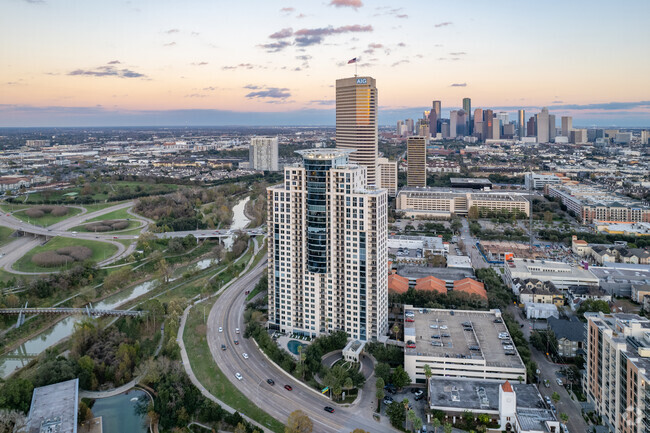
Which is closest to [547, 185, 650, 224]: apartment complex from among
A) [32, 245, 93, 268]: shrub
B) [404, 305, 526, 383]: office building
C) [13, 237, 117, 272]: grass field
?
[404, 305, 526, 383]: office building

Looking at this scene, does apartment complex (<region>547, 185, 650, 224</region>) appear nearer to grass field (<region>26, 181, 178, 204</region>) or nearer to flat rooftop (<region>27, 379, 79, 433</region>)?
flat rooftop (<region>27, 379, 79, 433</region>)

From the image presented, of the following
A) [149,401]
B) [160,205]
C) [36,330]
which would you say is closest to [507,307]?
[149,401]

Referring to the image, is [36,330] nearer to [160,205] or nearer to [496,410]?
[496,410]

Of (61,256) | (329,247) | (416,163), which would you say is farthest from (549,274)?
(416,163)

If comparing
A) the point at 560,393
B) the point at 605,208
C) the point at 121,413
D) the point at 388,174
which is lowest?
the point at 121,413

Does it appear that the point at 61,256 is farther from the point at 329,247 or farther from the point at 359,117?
the point at 359,117

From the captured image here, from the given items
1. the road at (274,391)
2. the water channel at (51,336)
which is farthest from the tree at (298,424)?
the water channel at (51,336)
